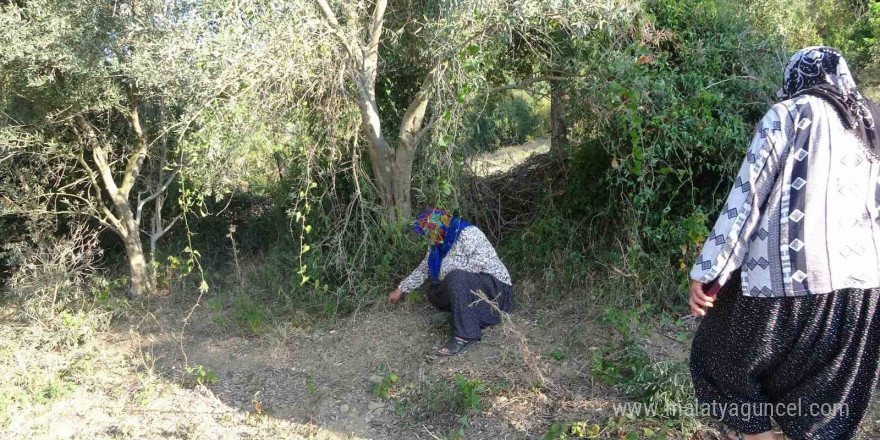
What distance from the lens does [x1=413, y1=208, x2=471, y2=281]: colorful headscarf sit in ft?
13.8

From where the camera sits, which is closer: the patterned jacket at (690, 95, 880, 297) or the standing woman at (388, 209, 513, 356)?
the patterned jacket at (690, 95, 880, 297)

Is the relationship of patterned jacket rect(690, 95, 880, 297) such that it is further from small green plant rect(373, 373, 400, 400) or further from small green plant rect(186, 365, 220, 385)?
small green plant rect(186, 365, 220, 385)

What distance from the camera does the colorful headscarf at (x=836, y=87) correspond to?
208 cm

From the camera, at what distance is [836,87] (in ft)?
6.96

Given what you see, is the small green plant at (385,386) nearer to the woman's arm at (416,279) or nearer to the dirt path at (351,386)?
the dirt path at (351,386)

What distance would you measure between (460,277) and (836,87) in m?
2.54

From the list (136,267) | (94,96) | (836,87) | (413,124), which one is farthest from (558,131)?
(136,267)

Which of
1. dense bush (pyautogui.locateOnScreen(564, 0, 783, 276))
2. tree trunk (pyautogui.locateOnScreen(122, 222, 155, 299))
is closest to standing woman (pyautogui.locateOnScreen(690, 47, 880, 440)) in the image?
dense bush (pyautogui.locateOnScreen(564, 0, 783, 276))

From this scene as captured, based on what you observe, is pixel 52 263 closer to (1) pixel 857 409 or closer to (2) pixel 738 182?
(2) pixel 738 182

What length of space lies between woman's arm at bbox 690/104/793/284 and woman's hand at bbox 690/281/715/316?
0.23 feet

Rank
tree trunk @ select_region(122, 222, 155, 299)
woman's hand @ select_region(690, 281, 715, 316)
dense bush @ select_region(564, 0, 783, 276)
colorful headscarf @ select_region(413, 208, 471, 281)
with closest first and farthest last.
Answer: woman's hand @ select_region(690, 281, 715, 316)
dense bush @ select_region(564, 0, 783, 276)
colorful headscarf @ select_region(413, 208, 471, 281)
tree trunk @ select_region(122, 222, 155, 299)

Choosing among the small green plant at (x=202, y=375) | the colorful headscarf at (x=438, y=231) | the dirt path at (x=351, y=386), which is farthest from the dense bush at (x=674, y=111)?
the small green plant at (x=202, y=375)

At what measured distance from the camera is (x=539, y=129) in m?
9.45

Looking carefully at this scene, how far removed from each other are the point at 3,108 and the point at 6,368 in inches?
86.0
